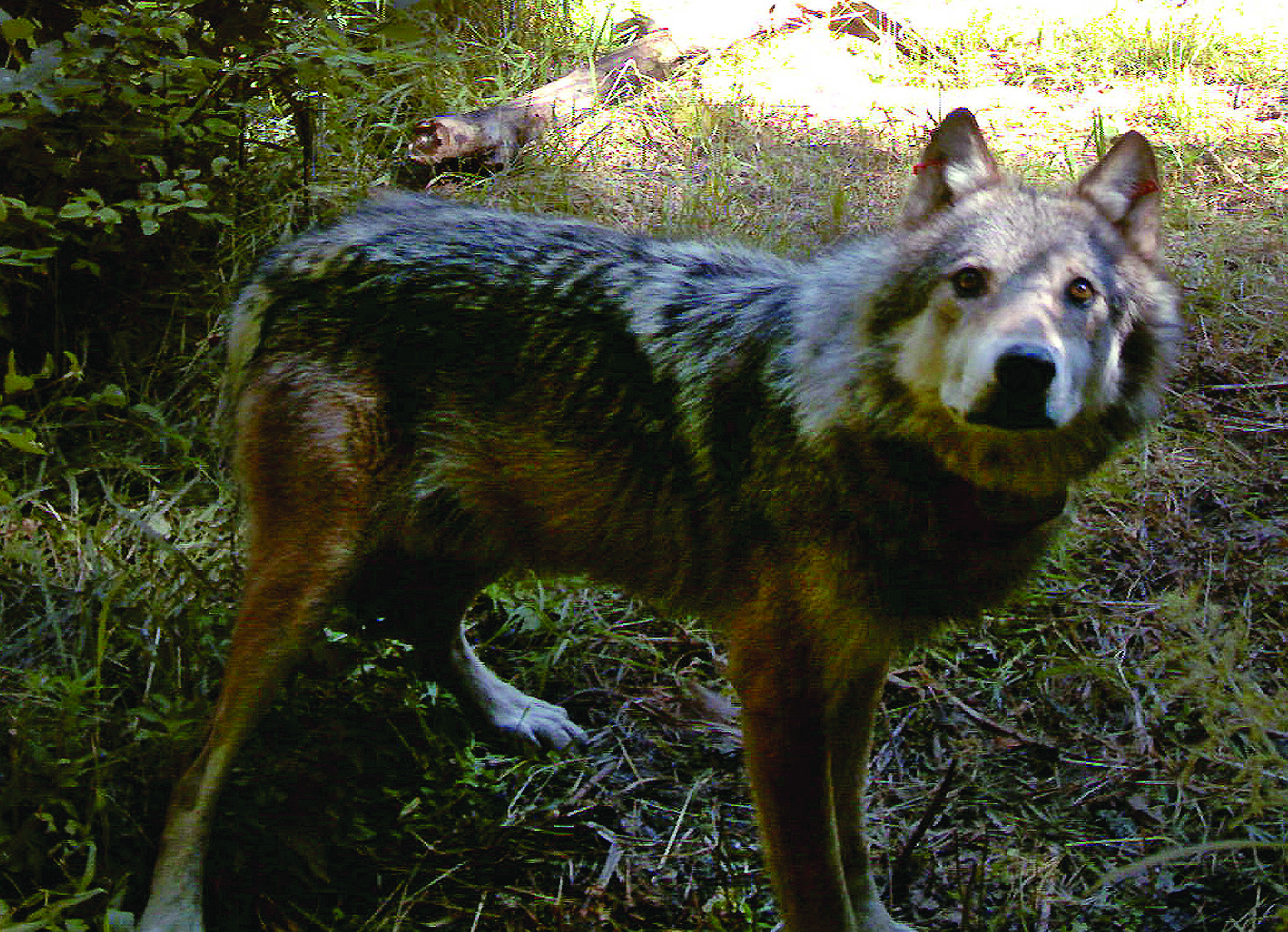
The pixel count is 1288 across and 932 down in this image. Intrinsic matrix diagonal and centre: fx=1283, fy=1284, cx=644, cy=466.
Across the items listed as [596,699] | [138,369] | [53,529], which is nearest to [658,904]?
[596,699]

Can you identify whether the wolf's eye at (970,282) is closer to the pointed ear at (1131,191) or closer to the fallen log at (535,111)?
the pointed ear at (1131,191)

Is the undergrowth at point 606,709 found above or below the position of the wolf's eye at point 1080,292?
below

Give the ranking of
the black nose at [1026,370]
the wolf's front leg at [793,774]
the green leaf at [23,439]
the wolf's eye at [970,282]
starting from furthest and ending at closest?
the green leaf at [23,439] → the wolf's front leg at [793,774] → the wolf's eye at [970,282] → the black nose at [1026,370]

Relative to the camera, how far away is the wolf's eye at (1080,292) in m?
2.68

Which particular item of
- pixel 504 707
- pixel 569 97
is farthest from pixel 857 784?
pixel 569 97

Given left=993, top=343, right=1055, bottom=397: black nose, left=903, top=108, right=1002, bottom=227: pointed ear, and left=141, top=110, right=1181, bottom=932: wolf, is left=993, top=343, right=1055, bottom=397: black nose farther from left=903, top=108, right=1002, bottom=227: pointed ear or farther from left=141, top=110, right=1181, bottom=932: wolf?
left=903, top=108, right=1002, bottom=227: pointed ear

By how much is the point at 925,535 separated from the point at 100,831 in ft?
6.85

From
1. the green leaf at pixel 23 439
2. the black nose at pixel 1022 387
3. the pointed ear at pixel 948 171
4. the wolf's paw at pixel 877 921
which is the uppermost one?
the pointed ear at pixel 948 171

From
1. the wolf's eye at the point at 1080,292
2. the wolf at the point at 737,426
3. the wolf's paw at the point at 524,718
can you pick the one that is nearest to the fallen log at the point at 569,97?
the wolf at the point at 737,426

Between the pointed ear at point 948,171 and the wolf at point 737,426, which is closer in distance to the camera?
the wolf at point 737,426

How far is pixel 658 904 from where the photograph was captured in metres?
3.25

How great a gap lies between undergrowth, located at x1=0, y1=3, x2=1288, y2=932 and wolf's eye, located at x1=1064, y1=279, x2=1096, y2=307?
27.1 inches

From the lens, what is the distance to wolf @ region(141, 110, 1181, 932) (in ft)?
9.10

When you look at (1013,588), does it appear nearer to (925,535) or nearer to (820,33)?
(925,535)
